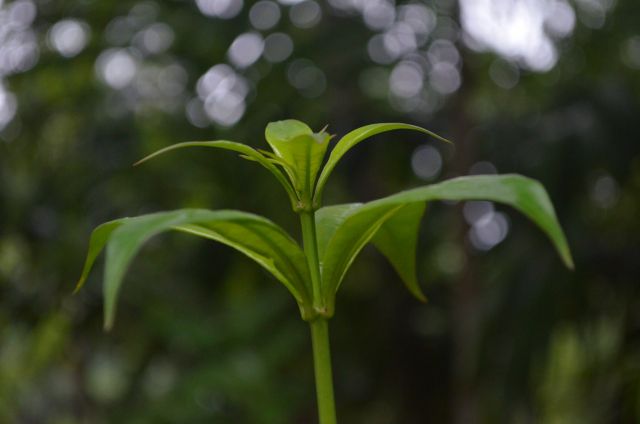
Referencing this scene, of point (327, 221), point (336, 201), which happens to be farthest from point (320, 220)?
point (336, 201)

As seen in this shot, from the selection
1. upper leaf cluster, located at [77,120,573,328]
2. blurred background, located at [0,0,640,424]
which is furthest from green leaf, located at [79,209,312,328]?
blurred background, located at [0,0,640,424]

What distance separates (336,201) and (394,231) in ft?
3.09

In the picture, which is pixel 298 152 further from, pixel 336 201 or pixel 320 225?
pixel 336 201

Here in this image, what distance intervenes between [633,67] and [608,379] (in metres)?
0.53

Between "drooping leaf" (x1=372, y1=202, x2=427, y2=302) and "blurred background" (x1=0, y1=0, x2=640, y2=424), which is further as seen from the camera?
"blurred background" (x1=0, y1=0, x2=640, y2=424)

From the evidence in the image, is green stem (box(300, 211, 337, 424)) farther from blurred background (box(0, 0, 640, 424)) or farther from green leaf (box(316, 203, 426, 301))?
blurred background (box(0, 0, 640, 424))

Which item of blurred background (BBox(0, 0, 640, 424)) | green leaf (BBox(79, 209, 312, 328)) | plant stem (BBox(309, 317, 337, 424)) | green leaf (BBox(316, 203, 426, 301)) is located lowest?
blurred background (BBox(0, 0, 640, 424))

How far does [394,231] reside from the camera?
0.19 m

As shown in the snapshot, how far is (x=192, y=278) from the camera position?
3.32ft

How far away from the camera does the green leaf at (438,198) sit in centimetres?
14

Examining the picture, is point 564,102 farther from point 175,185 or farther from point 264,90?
point 175,185

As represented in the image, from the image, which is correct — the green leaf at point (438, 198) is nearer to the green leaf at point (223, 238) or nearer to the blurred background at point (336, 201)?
the green leaf at point (223, 238)

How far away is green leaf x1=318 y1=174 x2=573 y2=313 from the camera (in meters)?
0.14

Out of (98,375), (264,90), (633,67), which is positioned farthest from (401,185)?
(98,375)
